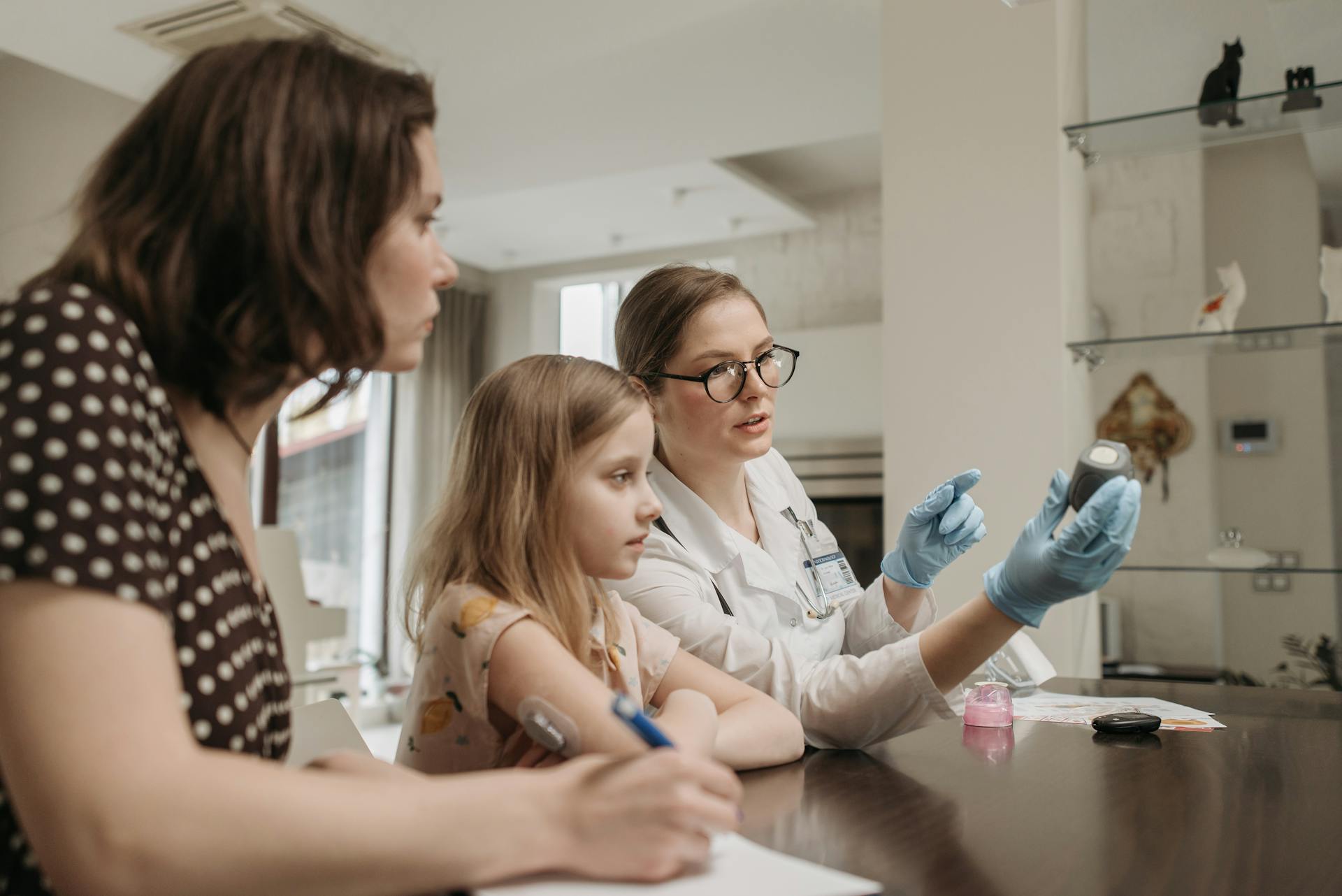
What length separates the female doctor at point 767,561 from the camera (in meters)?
1.23

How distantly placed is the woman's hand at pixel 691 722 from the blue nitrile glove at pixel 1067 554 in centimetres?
39

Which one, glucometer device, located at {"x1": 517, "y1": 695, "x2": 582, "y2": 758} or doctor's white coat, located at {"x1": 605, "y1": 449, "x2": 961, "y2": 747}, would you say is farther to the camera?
doctor's white coat, located at {"x1": 605, "y1": 449, "x2": 961, "y2": 747}

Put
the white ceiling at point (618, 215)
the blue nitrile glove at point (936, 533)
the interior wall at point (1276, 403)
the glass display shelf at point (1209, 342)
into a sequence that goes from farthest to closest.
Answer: the white ceiling at point (618, 215)
the interior wall at point (1276, 403)
the glass display shelf at point (1209, 342)
the blue nitrile glove at point (936, 533)

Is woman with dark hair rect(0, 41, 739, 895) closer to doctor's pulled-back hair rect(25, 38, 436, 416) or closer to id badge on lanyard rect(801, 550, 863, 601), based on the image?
doctor's pulled-back hair rect(25, 38, 436, 416)

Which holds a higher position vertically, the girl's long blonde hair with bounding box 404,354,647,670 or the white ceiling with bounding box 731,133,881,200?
the white ceiling with bounding box 731,133,881,200

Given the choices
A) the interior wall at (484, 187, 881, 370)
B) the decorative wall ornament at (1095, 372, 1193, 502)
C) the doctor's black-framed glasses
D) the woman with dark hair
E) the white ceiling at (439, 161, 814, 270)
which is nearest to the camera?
the woman with dark hair

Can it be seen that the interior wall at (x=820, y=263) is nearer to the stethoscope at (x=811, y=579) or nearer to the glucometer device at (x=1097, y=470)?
the stethoscope at (x=811, y=579)

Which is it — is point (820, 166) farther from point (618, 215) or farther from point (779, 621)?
point (779, 621)

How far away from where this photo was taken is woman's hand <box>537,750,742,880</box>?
62cm

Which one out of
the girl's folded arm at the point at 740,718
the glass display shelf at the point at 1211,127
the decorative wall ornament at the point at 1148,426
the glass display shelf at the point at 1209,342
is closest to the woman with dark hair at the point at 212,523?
the girl's folded arm at the point at 740,718

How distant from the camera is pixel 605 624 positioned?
1.13 meters

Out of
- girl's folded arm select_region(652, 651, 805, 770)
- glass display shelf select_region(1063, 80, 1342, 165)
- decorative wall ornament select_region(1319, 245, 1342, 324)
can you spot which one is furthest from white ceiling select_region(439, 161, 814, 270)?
girl's folded arm select_region(652, 651, 805, 770)

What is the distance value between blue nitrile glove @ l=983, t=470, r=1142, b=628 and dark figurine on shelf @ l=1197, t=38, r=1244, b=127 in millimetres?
1704

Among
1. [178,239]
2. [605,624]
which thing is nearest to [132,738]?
[178,239]
